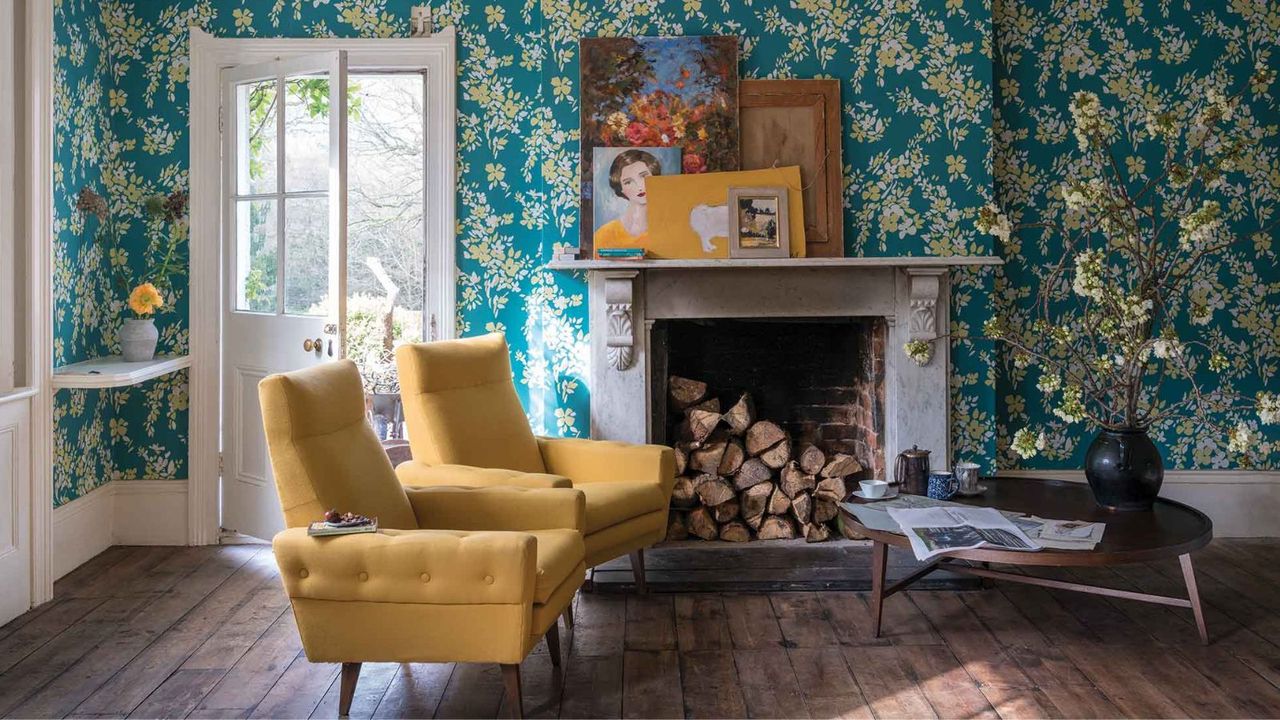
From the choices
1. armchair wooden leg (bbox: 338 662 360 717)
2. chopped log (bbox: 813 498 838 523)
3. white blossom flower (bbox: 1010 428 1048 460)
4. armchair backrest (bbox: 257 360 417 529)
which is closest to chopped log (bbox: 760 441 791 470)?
chopped log (bbox: 813 498 838 523)

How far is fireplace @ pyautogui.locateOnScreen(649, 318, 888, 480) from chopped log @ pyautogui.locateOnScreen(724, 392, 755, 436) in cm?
11

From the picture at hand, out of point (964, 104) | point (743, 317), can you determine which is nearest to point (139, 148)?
point (743, 317)

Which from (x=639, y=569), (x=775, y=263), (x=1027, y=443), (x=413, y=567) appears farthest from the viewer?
(x=775, y=263)

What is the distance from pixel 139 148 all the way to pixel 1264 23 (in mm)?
4844

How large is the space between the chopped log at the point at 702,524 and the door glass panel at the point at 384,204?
9.75 ft

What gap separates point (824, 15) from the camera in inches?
182

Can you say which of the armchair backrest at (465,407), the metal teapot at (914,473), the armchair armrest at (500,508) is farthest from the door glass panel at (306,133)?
the metal teapot at (914,473)

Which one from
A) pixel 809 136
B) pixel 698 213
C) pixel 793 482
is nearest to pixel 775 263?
pixel 698 213

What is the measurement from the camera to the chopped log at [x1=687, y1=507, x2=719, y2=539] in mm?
4668

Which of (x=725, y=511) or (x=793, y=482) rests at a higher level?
(x=793, y=482)

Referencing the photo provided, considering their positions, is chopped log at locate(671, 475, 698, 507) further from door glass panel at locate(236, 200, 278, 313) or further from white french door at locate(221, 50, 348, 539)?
door glass panel at locate(236, 200, 278, 313)

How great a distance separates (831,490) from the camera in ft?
15.3

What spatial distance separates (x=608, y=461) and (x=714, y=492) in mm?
718

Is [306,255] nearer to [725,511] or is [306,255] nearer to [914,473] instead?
[725,511]
